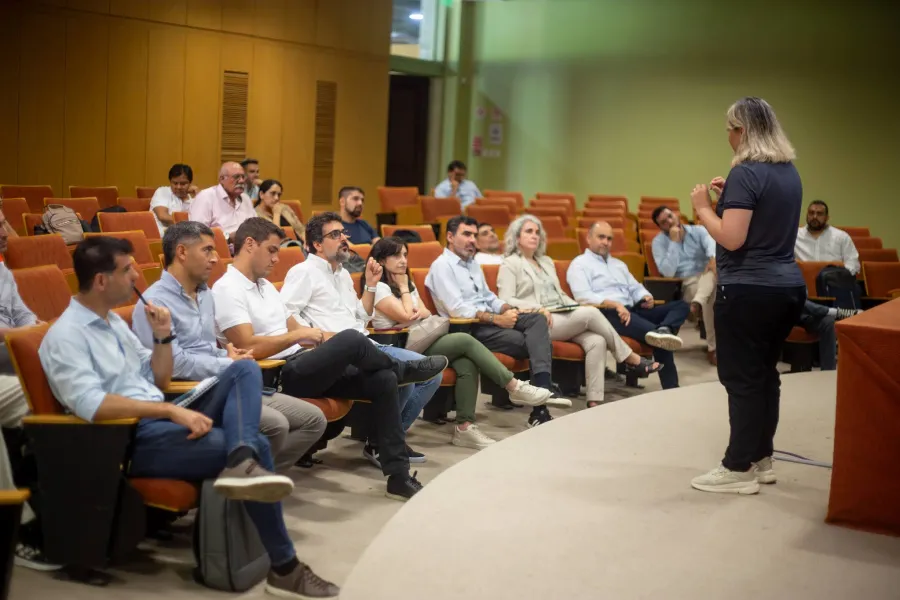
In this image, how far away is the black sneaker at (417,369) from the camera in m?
4.43

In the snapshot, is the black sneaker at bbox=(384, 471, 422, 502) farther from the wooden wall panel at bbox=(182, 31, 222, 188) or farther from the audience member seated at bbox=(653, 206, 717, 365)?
the wooden wall panel at bbox=(182, 31, 222, 188)

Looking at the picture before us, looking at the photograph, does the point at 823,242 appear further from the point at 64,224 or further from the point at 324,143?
the point at 324,143

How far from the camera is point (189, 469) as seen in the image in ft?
10.4

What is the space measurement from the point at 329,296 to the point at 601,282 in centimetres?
233

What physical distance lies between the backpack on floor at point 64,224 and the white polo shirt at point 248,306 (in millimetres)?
2700

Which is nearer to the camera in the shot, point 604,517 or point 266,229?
point 604,517

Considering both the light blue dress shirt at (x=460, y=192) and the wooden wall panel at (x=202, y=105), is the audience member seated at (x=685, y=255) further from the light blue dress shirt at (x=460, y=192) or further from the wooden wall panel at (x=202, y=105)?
the wooden wall panel at (x=202, y=105)

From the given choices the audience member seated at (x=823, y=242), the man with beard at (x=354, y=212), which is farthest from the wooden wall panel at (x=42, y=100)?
the audience member seated at (x=823, y=242)

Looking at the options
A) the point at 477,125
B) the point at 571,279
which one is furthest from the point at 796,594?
the point at 477,125

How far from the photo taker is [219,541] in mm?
3168

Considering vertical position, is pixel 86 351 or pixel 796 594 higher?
pixel 86 351

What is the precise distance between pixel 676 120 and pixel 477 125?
11.8ft

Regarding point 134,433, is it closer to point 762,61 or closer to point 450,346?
point 450,346

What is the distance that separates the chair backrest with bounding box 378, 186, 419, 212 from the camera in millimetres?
11281
